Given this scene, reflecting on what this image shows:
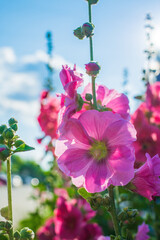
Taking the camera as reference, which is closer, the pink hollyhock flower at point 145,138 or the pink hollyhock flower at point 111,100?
the pink hollyhock flower at point 111,100

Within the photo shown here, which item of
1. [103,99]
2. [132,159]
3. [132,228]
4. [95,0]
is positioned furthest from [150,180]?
[132,228]

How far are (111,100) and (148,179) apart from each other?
34 centimetres

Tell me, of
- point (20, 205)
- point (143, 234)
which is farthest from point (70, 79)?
point (20, 205)

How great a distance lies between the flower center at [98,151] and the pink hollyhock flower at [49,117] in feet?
4.74

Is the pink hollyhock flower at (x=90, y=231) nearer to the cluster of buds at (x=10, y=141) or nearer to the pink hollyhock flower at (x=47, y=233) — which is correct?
the pink hollyhock flower at (x=47, y=233)

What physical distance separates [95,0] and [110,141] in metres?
0.48

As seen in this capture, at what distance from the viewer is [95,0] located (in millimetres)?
1045

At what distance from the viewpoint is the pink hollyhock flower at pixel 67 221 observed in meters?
1.99

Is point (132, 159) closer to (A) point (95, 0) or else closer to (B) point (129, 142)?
(B) point (129, 142)

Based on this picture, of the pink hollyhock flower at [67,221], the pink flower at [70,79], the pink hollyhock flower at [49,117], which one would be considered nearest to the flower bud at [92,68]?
the pink flower at [70,79]

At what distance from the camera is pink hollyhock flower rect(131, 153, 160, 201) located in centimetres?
88

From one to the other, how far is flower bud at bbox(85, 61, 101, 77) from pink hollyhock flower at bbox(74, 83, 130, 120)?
0.43 ft

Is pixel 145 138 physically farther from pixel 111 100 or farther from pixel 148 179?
pixel 148 179

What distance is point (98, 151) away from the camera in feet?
3.19
